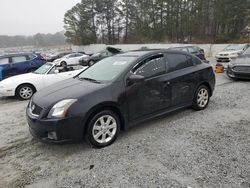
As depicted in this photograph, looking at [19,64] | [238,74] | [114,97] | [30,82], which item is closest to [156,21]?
[19,64]

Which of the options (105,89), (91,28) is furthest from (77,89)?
(91,28)

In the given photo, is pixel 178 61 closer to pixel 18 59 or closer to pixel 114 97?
pixel 114 97

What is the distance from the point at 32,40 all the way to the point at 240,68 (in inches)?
3008

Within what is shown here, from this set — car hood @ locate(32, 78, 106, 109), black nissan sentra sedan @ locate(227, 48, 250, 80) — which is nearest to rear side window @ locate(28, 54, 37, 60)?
car hood @ locate(32, 78, 106, 109)

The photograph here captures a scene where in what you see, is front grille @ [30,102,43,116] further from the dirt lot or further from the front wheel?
the front wheel

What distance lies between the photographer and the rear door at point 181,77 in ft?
14.5

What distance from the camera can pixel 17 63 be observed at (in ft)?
35.6

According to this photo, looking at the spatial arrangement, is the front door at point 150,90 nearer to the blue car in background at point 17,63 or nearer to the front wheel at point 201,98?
the front wheel at point 201,98

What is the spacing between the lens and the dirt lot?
271cm

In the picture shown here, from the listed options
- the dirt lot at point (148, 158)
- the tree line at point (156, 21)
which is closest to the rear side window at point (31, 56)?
the dirt lot at point (148, 158)

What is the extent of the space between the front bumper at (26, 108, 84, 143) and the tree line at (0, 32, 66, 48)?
66.2 meters

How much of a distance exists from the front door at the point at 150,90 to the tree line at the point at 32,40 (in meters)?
65.6

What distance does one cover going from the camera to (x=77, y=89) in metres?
3.61

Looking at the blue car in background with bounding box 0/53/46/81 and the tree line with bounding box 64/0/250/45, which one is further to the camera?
the tree line with bounding box 64/0/250/45
